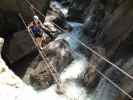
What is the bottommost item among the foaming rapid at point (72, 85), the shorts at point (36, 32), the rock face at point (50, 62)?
the foaming rapid at point (72, 85)

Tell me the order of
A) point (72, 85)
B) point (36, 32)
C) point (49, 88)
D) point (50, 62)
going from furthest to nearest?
1. point (72, 85)
2. point (50, 62)
3. point (49, 88)
4. point (36, 32)

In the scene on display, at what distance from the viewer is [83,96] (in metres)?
14.9

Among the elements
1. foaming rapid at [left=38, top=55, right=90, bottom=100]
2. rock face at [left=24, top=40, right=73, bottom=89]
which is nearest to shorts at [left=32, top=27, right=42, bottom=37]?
rock face at [left=24, top=40, right=73, bottom=89]

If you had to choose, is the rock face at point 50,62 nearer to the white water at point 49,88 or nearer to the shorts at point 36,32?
the white water at point 49,88

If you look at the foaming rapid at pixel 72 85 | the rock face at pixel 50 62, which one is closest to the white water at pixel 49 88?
the foaming rapid at pixel 72 85

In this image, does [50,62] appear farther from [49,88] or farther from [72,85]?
[72,85]

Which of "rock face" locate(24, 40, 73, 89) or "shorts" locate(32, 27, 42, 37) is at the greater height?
"shorts" locate(32, 27, 42, 37)

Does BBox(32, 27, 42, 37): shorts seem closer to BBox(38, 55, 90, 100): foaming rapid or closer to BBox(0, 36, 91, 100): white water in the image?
BBox(0, 36, 91, 100): white water

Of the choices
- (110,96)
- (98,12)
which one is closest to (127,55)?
(110,96)

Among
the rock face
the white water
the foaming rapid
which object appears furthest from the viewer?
the rock face

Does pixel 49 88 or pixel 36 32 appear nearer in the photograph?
pixel 36 32

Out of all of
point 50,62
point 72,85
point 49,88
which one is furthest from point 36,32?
point 72,85

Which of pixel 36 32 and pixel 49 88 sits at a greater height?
pixel 36 32

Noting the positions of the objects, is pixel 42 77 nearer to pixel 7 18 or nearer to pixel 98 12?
pixel 7 18
